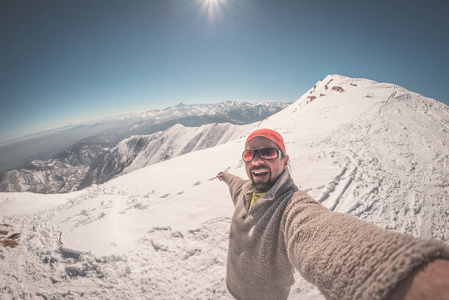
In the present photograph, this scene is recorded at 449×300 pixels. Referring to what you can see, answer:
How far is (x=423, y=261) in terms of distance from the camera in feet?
3.01

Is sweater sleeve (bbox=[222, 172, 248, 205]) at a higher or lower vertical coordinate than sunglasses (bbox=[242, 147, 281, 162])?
lower

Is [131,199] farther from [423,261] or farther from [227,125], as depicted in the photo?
[227,125]

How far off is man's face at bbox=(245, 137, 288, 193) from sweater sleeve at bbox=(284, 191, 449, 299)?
0.80 metres

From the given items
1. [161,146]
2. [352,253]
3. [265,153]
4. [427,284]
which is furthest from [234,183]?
[161,146]

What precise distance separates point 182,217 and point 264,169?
4.42 metres

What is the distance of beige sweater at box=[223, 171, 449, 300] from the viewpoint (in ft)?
3.26

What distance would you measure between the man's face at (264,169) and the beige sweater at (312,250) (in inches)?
9.4

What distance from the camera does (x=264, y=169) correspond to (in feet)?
8.77

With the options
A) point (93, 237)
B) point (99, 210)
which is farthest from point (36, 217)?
point (93, 237)

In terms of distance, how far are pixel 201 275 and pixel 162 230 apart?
2.10 meters

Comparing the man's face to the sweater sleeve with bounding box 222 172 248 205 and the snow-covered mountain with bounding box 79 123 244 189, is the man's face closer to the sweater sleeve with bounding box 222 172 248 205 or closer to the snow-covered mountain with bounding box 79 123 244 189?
the sweater sleeve with bounding box 222 172 248 205

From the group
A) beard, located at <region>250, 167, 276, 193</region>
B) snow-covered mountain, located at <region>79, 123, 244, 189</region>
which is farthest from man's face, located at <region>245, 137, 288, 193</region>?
snow-covered mountain, located at <region>79, 123, 244, 189</region>

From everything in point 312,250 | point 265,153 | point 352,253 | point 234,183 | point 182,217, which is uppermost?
point 265,153

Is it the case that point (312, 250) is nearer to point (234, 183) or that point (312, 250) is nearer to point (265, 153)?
point (265, 153)
